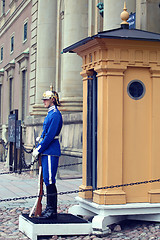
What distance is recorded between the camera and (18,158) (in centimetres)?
1622

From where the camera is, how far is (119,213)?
6.70 meters

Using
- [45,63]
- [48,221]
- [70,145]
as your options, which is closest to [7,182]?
[70,145]

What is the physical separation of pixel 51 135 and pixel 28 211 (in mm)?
2090

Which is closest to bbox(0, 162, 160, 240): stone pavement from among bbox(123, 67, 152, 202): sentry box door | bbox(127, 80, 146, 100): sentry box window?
bbox(123, 67, 152, 202): sentry box door

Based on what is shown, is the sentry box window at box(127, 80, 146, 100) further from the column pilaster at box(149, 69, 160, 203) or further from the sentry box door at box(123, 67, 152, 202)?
the column pilaster at box(149, 69, 160, 203)

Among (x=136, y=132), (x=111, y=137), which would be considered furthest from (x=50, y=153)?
(x=136, y=132)

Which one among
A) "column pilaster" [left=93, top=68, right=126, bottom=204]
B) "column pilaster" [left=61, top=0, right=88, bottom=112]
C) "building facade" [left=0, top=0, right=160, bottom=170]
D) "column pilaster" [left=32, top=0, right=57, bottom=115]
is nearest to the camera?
"column pilaster" [left=93, top=68, right=126, bottom=204]

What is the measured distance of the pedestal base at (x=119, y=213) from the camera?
6.59 meters

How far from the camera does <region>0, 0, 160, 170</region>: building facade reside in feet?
46.0

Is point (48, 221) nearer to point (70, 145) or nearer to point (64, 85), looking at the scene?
point (70, 145)

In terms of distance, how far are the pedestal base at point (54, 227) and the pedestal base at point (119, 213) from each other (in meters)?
0.15

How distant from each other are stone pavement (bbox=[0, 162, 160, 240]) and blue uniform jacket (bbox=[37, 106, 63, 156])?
1.14 metres

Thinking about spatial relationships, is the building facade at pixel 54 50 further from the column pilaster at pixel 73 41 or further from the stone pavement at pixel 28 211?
the stone pavement at pixel 28 211

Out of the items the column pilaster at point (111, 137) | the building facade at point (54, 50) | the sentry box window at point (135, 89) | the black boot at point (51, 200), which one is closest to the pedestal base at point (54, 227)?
the black boot at point (51, 200)
